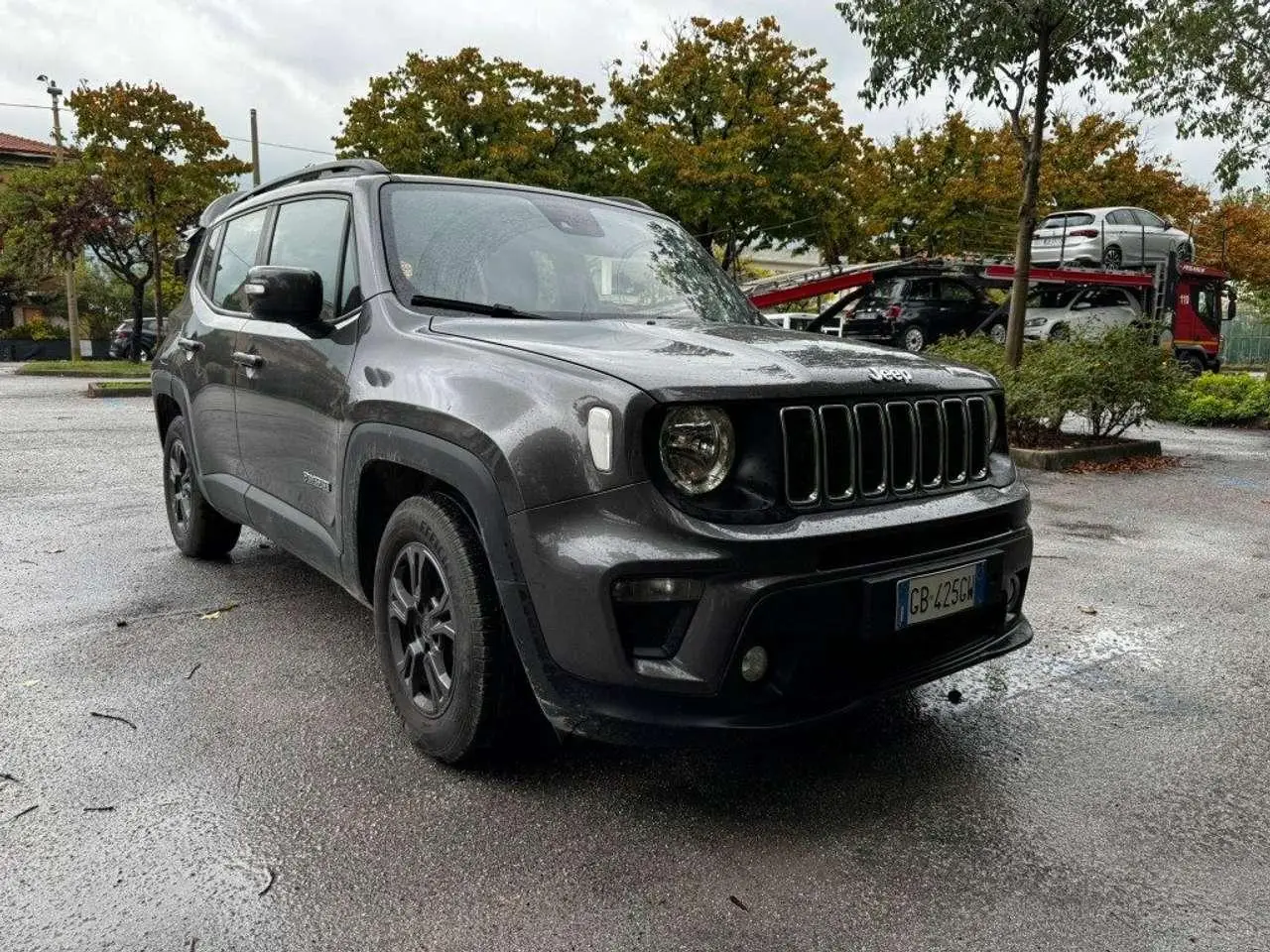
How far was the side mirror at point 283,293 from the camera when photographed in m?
3.28

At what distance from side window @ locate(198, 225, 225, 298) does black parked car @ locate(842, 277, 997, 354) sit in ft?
47.2

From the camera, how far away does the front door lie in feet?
11.2

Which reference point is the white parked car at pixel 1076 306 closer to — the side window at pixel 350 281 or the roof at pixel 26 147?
the side window at pixel 350 281

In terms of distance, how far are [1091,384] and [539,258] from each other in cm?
833

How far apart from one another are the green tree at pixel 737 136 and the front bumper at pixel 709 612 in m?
25.3

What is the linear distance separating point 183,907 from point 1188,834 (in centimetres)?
251

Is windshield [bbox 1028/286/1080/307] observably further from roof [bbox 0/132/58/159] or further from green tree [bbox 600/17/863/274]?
roof [bbox 0/132/58/159]

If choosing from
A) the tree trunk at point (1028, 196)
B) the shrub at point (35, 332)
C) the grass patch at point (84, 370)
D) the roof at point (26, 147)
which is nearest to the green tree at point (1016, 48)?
the tree trunk at point (1028, 196)

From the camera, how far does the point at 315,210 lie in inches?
155

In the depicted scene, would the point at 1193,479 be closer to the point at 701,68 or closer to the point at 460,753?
the point at 460,753

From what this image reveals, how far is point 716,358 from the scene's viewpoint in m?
2.70

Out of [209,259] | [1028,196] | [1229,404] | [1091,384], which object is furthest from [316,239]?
Result: [1229,404]

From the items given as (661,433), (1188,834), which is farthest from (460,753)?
(1188,834)

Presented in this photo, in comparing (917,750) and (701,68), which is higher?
(701,68)
